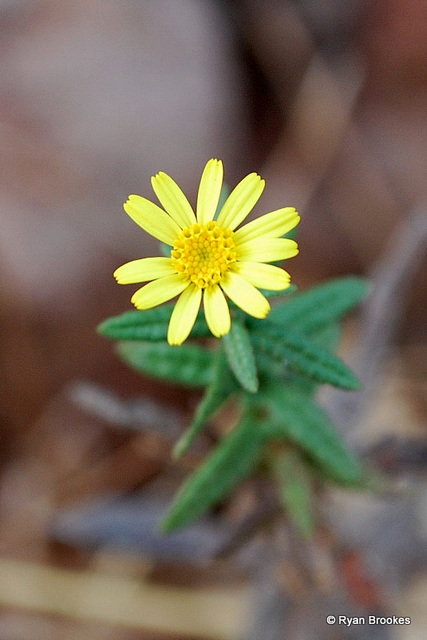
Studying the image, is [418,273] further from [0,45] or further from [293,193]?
[0,45]

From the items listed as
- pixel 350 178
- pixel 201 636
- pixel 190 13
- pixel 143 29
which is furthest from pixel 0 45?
pixel 201 636

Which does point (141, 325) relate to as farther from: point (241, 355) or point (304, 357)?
point (304, 357)

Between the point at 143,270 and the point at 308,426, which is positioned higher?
the point at 143,270

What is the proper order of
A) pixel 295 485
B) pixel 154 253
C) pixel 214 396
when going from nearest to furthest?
pixel 214 396
pixel 295 485
pixel 154 253

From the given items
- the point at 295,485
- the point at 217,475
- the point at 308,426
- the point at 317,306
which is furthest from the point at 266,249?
the point at 295,485

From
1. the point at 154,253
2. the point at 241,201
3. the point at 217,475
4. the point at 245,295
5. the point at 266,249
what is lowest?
the point at 217,475

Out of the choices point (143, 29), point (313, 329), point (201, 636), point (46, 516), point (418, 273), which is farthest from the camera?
point (143, 29)
